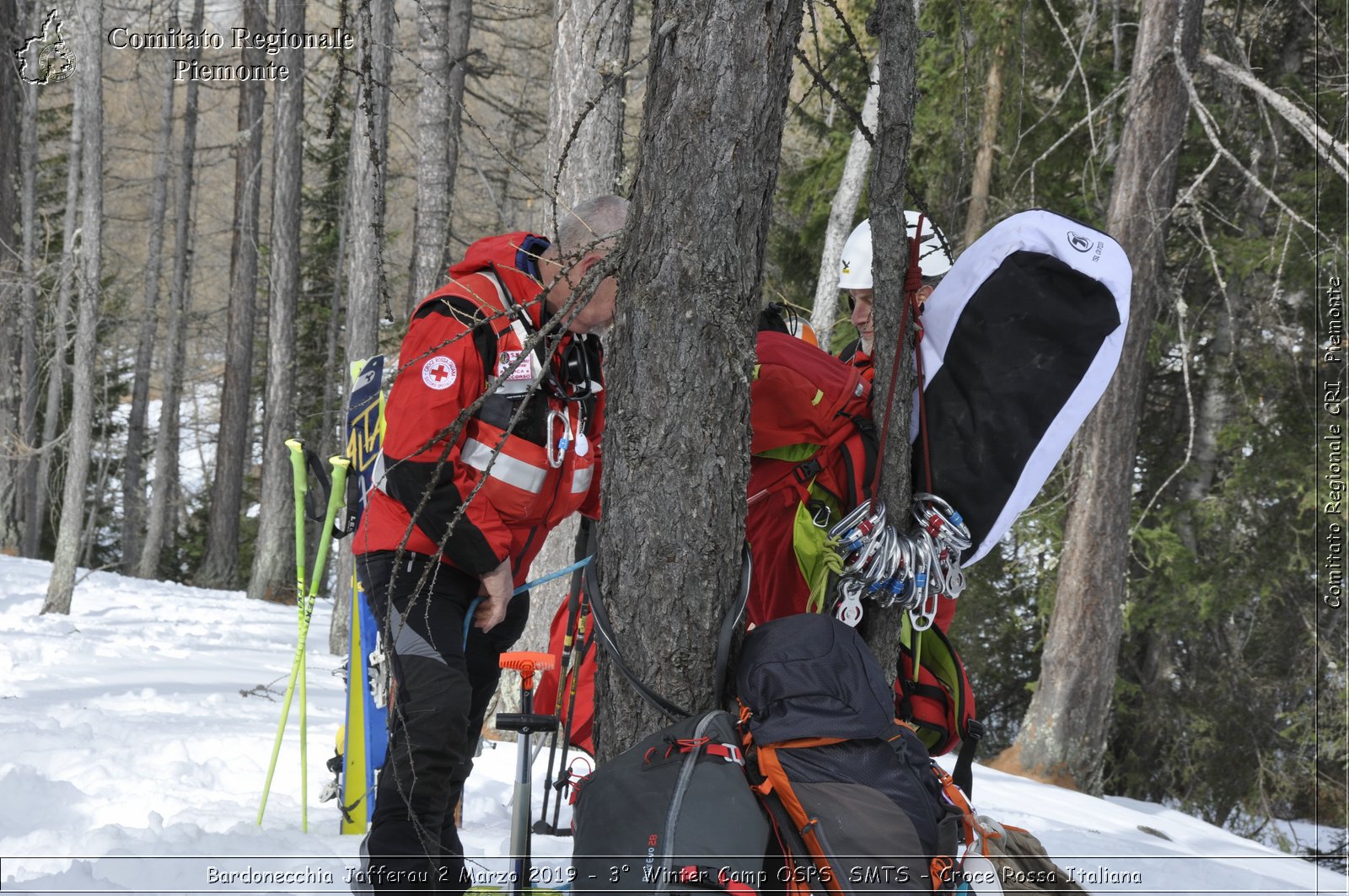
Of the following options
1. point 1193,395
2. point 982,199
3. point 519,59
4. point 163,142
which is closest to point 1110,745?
point 1193,395

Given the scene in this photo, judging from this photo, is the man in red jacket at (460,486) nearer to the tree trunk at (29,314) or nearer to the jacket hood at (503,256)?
the jacket hood at (503,256)

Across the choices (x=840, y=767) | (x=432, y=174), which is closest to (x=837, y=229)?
(x=432, y=174)

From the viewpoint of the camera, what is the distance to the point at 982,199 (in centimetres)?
983

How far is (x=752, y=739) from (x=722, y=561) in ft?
1.15

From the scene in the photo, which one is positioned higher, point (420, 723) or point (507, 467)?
point (507, 467)

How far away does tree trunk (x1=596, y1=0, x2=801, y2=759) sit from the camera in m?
1.94

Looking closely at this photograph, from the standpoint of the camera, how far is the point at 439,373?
2775 millimetres

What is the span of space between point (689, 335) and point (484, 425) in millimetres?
1042

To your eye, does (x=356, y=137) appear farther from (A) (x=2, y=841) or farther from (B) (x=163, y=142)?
(B) (x=163, y=142)

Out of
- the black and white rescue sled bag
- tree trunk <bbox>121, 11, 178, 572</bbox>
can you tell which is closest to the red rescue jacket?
the black and white rescue sled bag

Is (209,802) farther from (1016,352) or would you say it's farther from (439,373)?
(1016,352)

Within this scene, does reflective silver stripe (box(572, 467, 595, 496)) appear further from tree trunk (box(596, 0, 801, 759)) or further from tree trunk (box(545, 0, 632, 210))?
tree trunk (box(545, 0, 632, 210))

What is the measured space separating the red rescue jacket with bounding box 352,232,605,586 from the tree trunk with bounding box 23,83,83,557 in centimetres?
928

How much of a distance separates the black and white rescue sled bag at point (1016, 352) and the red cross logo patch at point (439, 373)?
49.2 inches
